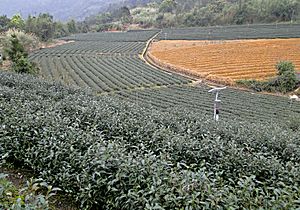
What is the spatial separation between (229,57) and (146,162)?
52.2m

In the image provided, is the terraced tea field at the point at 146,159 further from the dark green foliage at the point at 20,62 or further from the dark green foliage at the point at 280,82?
the dark green foliage at the point at 280,82

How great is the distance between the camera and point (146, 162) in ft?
17.1

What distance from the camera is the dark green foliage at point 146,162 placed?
4473 millimetres

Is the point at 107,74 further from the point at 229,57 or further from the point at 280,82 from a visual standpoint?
the point at 229,57

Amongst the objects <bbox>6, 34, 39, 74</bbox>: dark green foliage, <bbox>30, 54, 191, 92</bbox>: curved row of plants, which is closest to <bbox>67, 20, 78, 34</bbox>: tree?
<bbox>30, 54, 191, 92</bbox>: curved row of plants

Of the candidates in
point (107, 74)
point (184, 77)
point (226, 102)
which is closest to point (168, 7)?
point (184, 77)

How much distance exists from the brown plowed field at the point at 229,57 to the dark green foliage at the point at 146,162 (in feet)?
113

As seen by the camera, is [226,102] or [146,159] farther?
[226,102]

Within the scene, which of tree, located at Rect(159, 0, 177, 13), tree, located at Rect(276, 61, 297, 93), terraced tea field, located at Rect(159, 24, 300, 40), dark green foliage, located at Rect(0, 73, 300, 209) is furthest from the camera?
tree, located at Rect(159, 0, 177, 13)

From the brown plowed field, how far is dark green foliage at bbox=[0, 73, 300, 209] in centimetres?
3435

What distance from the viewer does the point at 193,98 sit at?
32344 mm

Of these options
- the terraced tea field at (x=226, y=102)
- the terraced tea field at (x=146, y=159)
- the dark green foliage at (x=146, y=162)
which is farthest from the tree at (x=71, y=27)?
the dark green foliage at (x=146, y=162)

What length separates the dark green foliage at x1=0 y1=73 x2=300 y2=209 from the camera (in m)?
4.47

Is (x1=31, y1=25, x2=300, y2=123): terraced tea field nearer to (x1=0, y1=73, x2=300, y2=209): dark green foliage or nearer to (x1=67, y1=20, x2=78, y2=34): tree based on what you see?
(x1=0, y1=73, x2=300, y2=209): dark green foliage
